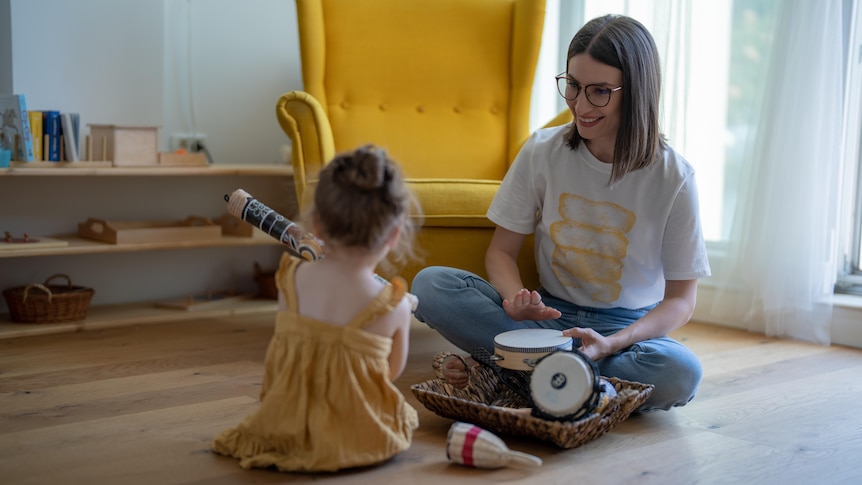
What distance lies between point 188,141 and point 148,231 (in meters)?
0.49

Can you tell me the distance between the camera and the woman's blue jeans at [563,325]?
5.40 feet

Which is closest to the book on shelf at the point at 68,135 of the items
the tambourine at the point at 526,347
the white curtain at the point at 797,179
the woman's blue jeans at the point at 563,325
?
the woman's blue jeans at the point at 563,325

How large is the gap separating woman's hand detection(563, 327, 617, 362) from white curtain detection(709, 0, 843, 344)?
1.16 metres

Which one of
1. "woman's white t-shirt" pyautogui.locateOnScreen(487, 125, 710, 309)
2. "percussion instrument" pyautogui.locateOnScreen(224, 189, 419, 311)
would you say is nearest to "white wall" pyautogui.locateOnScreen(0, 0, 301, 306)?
"percussion instrument" pyautogui.locateOnScreen(224, 189, 419, 311)

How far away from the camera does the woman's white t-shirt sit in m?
1.71

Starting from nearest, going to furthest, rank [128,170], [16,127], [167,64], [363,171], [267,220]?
[363,171] < [267,220] < [16,127] < [128,170] < [167,64]

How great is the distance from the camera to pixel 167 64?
9.91 ft

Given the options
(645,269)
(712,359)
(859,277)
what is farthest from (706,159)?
(645,269)

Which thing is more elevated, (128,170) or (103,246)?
(128,170)

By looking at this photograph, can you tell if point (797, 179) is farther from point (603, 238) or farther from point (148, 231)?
point (148, 231)

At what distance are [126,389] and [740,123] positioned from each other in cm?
198

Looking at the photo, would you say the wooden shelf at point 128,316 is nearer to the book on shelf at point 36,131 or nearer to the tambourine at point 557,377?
the book on shelf at point 36,131

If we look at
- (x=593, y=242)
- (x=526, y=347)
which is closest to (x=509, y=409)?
(x=526, y=347)

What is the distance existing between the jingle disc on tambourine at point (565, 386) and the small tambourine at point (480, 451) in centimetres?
9
